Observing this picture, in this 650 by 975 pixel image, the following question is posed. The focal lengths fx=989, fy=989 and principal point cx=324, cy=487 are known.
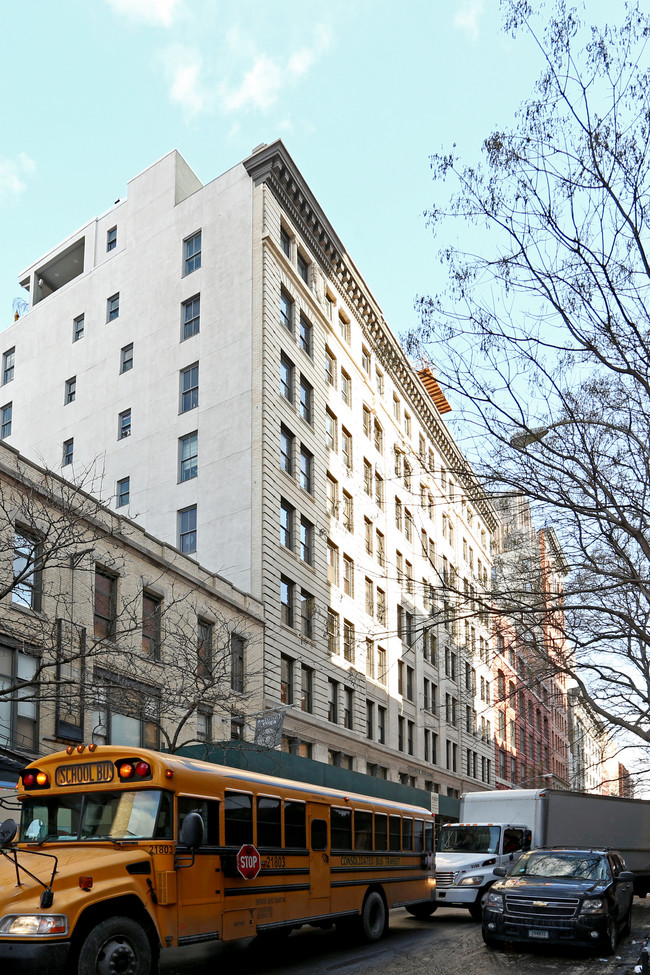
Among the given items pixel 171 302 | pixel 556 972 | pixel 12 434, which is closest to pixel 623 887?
pixel 556 972

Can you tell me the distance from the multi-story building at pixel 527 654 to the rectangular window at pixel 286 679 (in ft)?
24.5

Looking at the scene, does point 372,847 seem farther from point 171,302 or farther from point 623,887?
point 171,302

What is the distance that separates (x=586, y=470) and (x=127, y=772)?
8723mm

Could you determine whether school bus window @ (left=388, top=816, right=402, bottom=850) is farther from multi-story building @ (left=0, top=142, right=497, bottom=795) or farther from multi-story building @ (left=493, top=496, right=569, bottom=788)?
multi-story building @ (left=0, top=142, right=497, bottom=795)

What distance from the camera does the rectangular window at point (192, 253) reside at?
40.1 metres

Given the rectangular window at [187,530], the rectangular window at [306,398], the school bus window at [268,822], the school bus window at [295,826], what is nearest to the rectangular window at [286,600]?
the rectangular window at [187,530]

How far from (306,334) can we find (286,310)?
2076 mm

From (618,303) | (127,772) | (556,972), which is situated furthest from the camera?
(618,303)

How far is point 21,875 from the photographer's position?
31.4 ft

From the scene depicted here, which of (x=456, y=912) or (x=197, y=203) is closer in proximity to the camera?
(x=456, y=912)

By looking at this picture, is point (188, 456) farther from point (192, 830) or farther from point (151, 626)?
point (192, 830)

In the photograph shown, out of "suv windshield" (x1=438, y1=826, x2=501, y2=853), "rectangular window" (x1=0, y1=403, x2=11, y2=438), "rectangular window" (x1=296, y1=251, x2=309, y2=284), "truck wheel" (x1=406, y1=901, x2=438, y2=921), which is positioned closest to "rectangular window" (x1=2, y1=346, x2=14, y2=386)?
"rectangular window" (x1=0, y1=403, x2=11, y2=438)

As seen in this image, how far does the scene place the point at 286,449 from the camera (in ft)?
122

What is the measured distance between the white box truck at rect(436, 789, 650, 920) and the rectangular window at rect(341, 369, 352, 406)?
2212 cm
